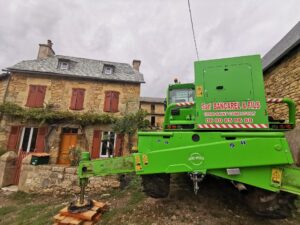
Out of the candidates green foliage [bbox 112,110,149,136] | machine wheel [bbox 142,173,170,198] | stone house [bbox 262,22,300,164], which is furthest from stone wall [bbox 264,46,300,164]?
green foliage [bbox 112,110,149,136]

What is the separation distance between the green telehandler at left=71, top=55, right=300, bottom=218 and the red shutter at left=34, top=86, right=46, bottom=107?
1111cm

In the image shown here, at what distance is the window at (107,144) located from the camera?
12.0 m

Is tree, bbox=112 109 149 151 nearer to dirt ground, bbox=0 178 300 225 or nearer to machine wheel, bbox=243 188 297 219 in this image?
dirt ground, bbox=0 178 300 225

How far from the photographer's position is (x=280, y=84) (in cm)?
792

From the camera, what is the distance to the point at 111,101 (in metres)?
13.0

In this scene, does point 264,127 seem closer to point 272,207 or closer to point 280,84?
point 272,207

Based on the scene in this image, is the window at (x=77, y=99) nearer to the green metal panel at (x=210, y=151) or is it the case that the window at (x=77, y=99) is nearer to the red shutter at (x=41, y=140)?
the red shutter at (x=41, y=140)

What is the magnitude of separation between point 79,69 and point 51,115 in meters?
4.68

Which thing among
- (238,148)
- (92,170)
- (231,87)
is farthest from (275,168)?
(92,170)

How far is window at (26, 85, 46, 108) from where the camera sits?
12125mm

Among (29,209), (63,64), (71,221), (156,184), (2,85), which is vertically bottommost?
(29,209)

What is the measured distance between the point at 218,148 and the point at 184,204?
1967 millimetres

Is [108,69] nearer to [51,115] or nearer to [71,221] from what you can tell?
[51,115]

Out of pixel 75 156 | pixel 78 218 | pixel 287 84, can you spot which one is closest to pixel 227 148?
pixel 78 218
